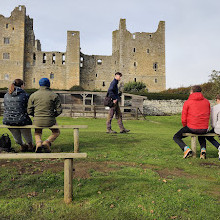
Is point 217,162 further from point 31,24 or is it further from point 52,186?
point 31,24

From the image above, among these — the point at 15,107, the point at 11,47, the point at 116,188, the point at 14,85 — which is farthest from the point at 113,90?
the point at 11,47

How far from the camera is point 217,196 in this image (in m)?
3.11

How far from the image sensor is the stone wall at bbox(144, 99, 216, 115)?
115ft

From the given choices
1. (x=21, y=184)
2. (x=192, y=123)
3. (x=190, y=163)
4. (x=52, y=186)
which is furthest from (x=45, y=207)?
(x=192, y=123)

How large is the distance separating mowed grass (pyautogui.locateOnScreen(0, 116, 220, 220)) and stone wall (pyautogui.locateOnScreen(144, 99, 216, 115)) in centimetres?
3025

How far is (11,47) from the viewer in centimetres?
4738

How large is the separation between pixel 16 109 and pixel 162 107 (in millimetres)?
32393

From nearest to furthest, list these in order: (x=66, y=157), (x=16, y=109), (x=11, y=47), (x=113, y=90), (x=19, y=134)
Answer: (x=66, y=157), (x=16, y=109), (x=19, y=134), (x=113, y=90), (x=11, y=47)

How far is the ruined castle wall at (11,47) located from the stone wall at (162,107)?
28.6 m

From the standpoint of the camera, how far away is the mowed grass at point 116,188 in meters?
2.63

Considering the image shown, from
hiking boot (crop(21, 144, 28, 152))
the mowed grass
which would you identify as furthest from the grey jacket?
hiking boot (crop(21, 144, 28, 152))

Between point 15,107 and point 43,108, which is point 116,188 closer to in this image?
point 43,108

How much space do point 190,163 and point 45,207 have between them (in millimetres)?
3251

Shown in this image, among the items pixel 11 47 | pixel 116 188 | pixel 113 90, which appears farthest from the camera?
pixel 11 47
